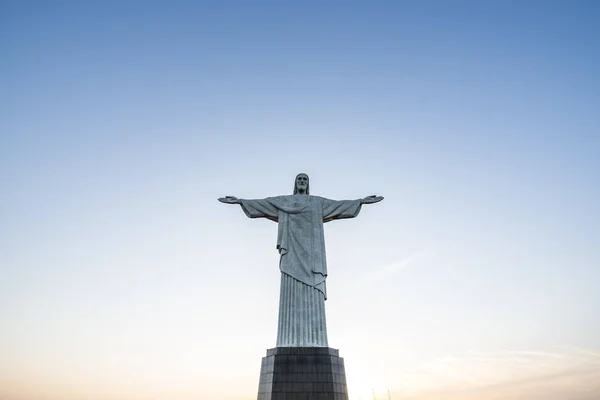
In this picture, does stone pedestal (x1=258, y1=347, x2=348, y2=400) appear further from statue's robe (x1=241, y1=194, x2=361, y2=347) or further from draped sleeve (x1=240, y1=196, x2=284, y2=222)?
draped sleeve (x1=240, y1=196, x2=284, y2=222)

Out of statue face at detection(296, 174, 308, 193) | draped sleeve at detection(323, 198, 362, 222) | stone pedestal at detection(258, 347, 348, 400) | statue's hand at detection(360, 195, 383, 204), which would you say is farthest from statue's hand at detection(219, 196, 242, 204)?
stone pedestal at detection(258, 347, 348, 400)

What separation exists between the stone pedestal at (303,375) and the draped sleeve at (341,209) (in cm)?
457

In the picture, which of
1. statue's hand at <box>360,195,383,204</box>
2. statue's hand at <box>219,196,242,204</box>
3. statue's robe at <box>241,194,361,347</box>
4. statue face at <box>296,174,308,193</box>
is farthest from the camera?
statue face at <box>296,174,308,193</box>

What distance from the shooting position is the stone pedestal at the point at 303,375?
14180mm

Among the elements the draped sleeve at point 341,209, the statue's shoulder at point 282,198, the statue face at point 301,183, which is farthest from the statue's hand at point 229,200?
the draped sleeve at point 341,209

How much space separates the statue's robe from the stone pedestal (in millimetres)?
481

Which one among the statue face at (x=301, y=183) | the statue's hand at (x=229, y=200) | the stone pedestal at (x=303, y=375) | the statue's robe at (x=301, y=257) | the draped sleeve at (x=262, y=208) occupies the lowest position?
the stone pedestal at (x=303, y=375)

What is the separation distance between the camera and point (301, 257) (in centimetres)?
1652

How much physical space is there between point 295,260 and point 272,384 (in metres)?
3.90

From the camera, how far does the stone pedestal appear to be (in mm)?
14180

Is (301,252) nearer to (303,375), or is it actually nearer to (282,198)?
(282,198)

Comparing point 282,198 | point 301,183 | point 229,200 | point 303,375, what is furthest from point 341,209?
point 303,375

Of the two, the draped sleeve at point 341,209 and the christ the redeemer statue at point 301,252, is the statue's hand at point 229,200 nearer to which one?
the christ the redeemer statue at point 301,252

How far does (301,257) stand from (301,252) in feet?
0.54
